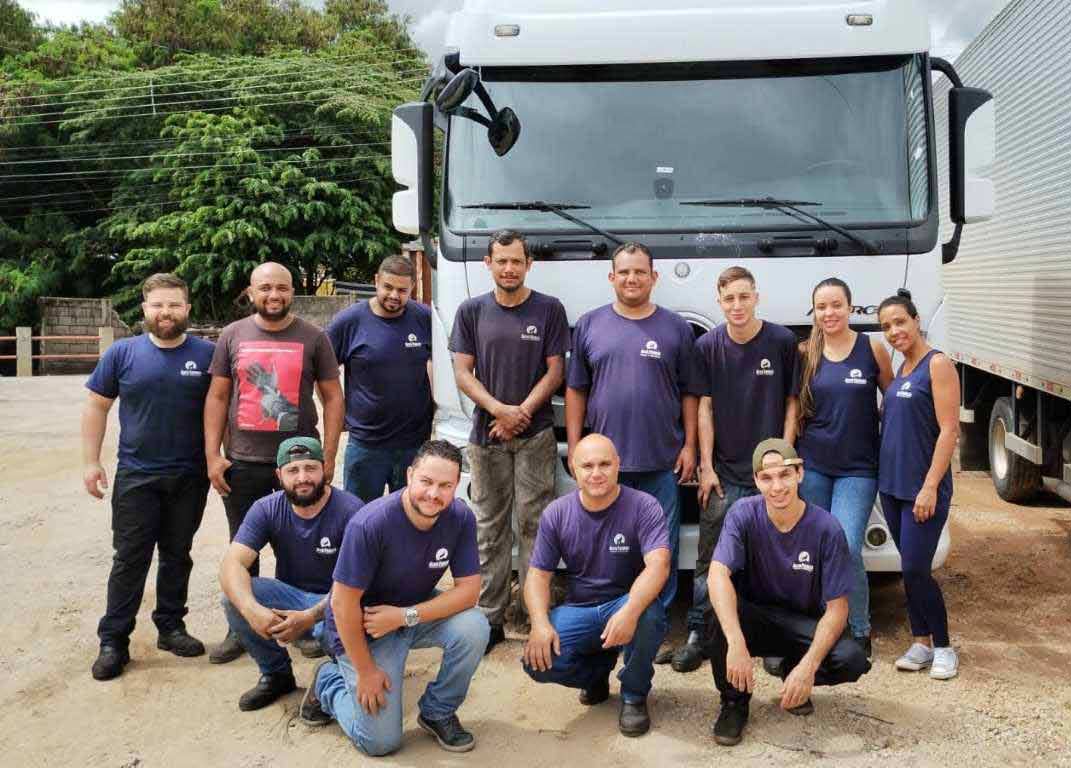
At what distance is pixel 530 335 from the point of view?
5.03 meters

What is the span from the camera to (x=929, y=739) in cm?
421

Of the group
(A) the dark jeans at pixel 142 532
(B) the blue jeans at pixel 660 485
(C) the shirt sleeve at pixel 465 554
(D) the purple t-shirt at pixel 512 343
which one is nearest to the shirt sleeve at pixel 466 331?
(D) the purple t-shirt at pixel 512 343

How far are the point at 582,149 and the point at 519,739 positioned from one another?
266 cm

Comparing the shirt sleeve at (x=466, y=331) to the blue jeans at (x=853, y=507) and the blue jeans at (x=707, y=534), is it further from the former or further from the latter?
the blue jeans at (x=853, y=507)

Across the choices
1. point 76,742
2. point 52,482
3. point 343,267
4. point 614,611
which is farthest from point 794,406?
point 343,267

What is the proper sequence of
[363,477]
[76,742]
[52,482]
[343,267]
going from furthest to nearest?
[343,267] → [52,482] → [363,477] → [76,742]

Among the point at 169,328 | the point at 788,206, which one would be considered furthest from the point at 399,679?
the point at 788,206

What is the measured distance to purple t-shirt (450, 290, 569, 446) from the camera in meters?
5.03

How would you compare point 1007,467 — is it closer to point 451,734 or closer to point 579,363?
point 579,363

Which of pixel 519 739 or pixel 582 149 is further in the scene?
pixel 582 149

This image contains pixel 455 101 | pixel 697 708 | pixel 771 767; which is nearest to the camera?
pixel 771 767

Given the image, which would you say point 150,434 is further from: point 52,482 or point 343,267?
point 343,267

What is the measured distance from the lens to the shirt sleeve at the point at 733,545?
4.27 m

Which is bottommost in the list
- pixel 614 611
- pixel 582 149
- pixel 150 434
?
pixel 614 611
